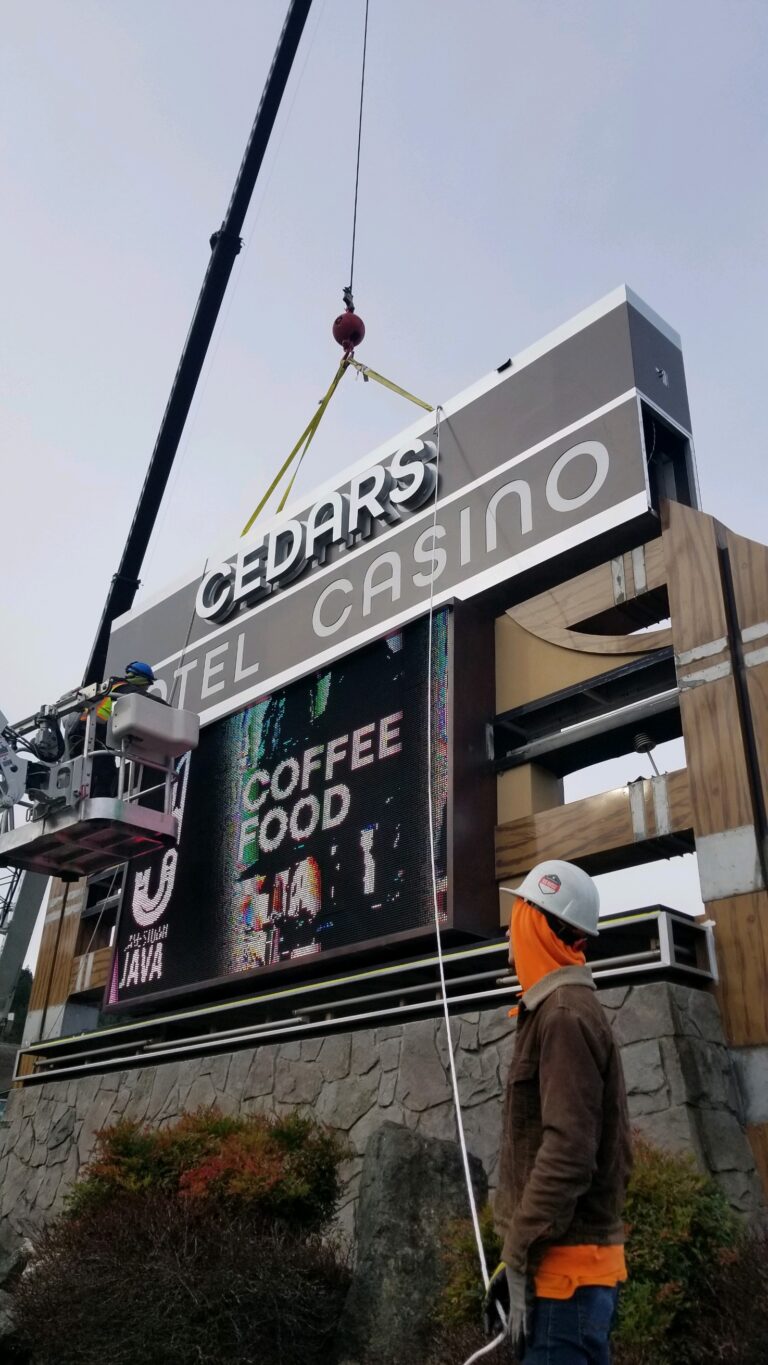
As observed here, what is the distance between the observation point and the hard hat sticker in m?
3.40

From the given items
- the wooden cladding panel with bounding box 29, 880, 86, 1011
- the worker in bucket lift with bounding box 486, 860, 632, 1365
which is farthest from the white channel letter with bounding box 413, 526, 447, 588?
the worker in bucket lift with bounding box 486, 860, 632, 1365

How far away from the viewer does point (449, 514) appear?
1185 centimetres

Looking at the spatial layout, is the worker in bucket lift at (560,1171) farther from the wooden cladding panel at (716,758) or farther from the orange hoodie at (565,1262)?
the wooden cladding panel at (716,758)

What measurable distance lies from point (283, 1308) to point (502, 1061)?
2414mm

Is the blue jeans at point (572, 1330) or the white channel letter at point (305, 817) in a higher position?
the white channel letter at point (305, 817)

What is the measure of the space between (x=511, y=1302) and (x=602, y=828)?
6494 millimetres

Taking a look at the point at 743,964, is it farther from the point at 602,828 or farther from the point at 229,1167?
the point at 229,1167

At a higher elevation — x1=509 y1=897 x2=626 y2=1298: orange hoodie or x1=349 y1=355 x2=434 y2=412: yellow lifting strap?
x1=349 y1=355 x2=434 y2=412: yellow lifting strap

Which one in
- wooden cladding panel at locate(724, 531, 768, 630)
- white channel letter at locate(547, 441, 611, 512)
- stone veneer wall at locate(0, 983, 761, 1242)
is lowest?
stone veneer wall at locate(0, 983, 761, 1242)

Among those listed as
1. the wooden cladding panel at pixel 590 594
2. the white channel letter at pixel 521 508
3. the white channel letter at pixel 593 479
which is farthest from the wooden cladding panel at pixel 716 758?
the white channel letter at pixel 521 508

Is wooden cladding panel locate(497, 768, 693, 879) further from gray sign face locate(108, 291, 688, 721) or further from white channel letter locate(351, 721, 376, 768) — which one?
gray sign face locate(108, 291, 688, 721)

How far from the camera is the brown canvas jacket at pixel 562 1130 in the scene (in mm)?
2908

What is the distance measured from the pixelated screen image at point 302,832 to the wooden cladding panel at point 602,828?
28.7 inches

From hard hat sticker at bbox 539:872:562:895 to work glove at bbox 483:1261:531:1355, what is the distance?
0.98 meters
